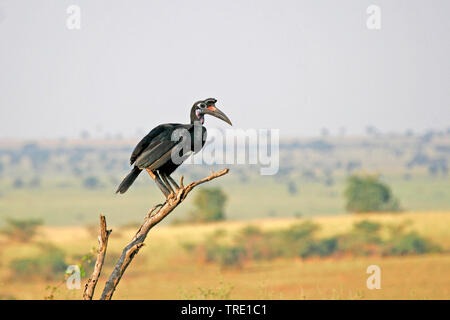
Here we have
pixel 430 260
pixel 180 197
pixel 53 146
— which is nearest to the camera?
pixel 180 197

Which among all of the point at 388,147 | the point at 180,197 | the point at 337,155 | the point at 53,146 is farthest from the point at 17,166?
the point at 180,197

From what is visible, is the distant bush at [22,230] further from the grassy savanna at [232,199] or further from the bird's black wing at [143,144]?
the bird's black wing at [143,144]

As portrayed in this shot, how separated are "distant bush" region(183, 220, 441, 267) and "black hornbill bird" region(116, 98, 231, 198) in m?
32.0

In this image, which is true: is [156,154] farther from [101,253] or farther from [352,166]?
[352,166]

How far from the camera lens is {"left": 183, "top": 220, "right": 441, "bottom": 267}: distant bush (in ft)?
140

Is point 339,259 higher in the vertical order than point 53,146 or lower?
lower

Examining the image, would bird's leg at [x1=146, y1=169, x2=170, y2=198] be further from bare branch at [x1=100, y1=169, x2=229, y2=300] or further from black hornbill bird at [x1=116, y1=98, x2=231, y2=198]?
bare branch at [x1=100, y1=169, x2=229, y2=300]

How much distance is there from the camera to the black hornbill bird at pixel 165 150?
10.1 metres

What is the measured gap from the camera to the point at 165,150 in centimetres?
1009

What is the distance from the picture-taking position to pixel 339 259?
4334 cm

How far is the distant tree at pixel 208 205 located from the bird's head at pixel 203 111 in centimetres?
4310

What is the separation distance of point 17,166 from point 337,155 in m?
44.9

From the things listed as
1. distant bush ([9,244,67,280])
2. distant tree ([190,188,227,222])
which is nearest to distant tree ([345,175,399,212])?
distant tree ([190,188,227,222])
